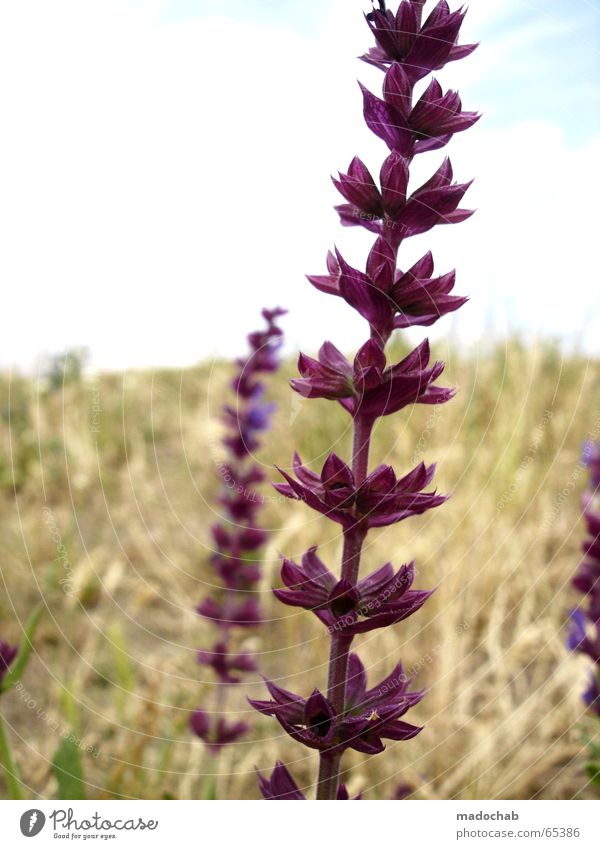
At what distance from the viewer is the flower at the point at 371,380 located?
108cm

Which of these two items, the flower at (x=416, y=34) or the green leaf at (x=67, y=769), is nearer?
the flower at (x=416, y=34)

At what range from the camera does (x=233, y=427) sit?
9.56 feet

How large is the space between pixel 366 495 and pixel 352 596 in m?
0.15

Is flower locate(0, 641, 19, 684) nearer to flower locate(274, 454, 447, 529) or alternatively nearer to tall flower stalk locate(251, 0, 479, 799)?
tall flower stalk locate(251, 0, 479, 799)

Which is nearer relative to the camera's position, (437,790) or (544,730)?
(437,790)
